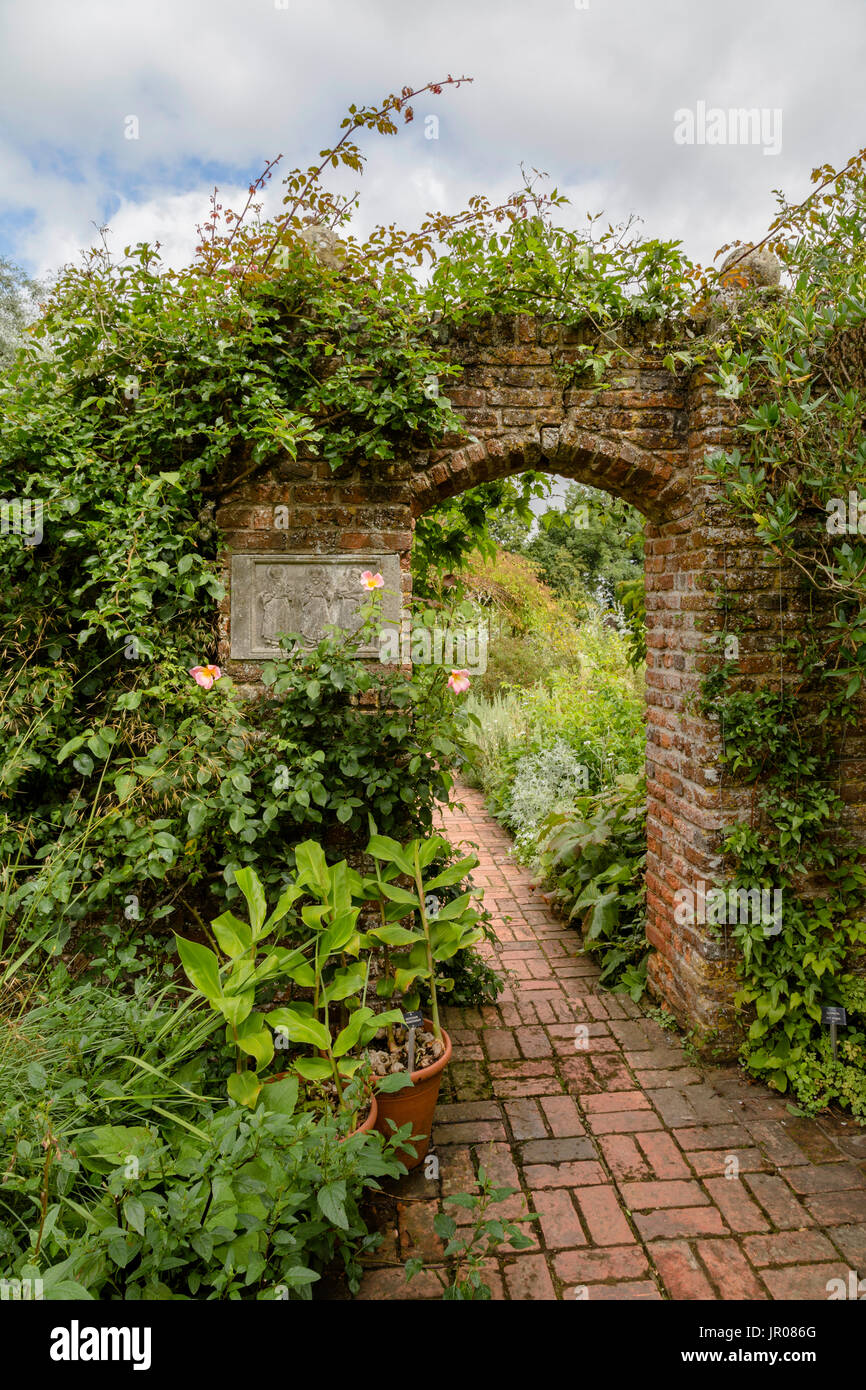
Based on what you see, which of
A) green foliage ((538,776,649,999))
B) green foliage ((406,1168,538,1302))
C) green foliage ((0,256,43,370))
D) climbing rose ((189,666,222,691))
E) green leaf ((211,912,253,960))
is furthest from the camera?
green foliage ((0,256,43,370))

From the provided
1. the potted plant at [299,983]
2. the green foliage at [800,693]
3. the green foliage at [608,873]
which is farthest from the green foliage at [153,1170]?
the green foliage at [608,873]

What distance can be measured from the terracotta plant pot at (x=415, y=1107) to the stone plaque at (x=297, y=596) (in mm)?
1665

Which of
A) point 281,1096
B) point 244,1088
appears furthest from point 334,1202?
point 244,1088

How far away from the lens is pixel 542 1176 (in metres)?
2.63

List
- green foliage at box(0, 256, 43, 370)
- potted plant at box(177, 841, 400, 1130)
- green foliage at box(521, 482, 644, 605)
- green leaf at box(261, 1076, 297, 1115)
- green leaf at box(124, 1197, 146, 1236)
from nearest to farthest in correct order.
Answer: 1. green leaf at box(124, 1197, 146, 1236)
2. green leaf at box(261, 1076, 297, 1115)
3. potted plant at box(177, 841, 400, 1130)
4. green foliage at box(0, 256, 43, 370)
5. green foliage at box(521, 482, 644, 605)

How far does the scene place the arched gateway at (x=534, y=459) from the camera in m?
3.12

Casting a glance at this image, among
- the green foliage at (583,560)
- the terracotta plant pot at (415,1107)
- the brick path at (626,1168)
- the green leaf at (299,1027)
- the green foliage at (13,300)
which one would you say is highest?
the green foliage at (13,300)

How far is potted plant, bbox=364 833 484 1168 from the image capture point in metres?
2.61

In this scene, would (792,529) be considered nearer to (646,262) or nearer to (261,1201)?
(646,262)

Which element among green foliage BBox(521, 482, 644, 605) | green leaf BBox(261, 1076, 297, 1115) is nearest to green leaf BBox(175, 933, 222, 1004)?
green leaf BBox(261, 1076, 297, 1115)

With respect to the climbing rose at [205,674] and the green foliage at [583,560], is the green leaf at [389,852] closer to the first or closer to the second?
the climbing rose at [205,674]

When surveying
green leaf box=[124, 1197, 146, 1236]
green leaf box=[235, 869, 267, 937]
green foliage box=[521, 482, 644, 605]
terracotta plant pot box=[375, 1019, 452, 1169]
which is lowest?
terracotta plant pot box=[375, 1019, 452, 1169]

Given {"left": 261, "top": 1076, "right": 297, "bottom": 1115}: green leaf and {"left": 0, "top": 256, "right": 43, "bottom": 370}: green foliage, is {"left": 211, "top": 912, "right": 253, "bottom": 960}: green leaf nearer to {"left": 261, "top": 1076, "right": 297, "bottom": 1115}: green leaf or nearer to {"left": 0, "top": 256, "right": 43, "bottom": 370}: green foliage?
{"left": 261, "top": 1076, "right": 297, "bottom": 1115}: green leaf

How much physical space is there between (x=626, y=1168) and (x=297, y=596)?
2.57 m
